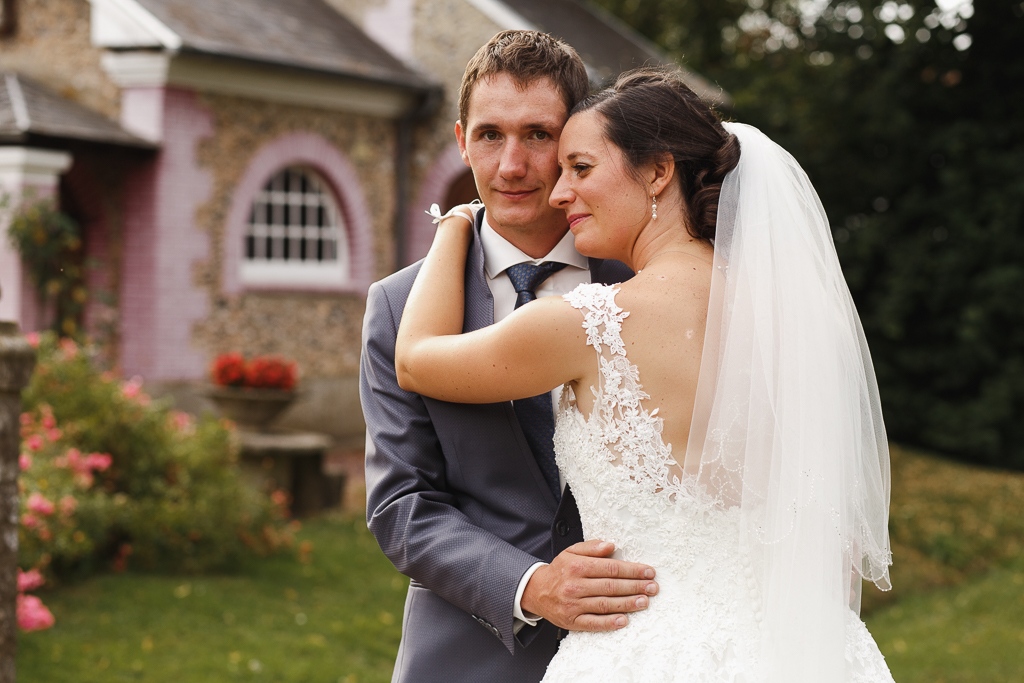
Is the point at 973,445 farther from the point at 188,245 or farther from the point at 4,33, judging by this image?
the point at 4,33

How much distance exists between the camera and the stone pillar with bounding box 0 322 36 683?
345 centimetres

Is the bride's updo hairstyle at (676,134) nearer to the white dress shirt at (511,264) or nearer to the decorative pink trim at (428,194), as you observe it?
the white dress shirt at (511,264)

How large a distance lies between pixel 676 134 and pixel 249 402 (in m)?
7.71

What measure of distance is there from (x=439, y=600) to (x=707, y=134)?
1.25m

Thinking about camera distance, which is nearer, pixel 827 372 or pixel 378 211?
pixel 827 372

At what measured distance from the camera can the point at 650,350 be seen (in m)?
2.40

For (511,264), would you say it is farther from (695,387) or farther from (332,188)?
(332,188)

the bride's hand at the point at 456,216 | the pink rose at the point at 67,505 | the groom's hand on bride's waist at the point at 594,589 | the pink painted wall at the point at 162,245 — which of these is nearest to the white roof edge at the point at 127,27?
the pink painted wall at the point at 162,245

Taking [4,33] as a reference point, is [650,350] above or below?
below

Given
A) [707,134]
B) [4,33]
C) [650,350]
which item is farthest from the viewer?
[4,33]

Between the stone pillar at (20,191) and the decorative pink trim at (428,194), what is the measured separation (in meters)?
4.67

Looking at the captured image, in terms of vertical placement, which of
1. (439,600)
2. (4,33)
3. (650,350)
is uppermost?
(4,33)

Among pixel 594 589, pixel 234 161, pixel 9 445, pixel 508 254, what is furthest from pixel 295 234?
pixel 594 589

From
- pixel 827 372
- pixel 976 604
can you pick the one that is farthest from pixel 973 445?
pixel 827 372
